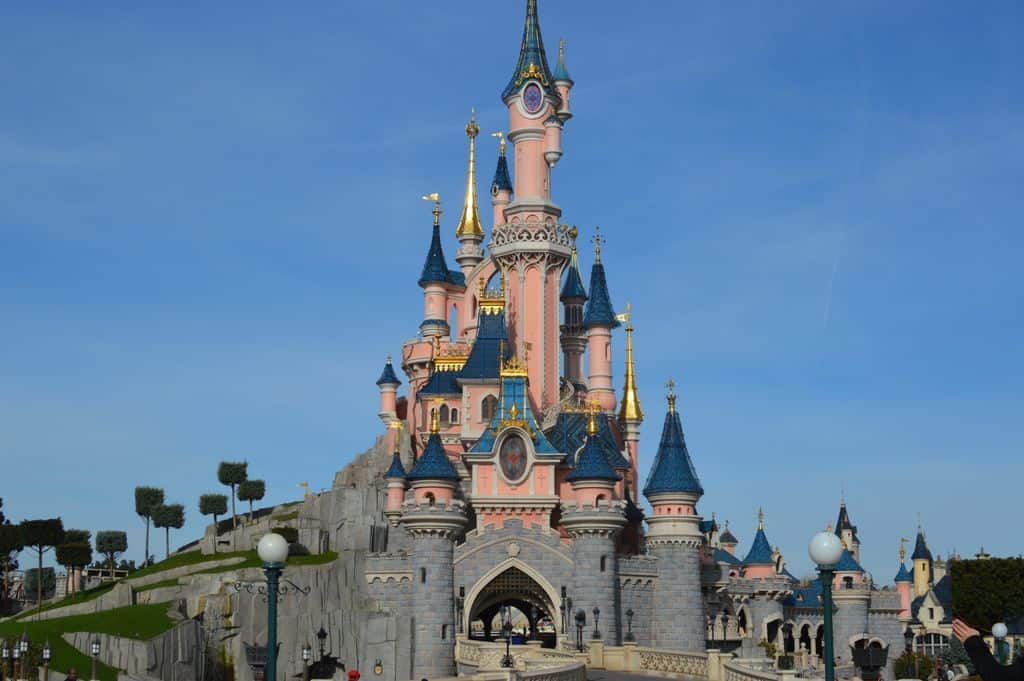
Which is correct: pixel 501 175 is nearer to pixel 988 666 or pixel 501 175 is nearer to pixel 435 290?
pixel 435 290

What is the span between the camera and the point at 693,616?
5884 cm

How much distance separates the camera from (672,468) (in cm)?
6191

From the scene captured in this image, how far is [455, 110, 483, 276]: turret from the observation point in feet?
268

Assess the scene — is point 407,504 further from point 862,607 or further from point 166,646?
point 862,607

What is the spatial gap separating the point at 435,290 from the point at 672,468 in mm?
21773

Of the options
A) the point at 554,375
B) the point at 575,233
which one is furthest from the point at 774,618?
the point at 575,233

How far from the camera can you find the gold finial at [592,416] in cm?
6028

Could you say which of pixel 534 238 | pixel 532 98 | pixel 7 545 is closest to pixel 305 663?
pixel 534 238

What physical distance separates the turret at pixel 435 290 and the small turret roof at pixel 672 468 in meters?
17.9

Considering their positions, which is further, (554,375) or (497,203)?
(497,203)

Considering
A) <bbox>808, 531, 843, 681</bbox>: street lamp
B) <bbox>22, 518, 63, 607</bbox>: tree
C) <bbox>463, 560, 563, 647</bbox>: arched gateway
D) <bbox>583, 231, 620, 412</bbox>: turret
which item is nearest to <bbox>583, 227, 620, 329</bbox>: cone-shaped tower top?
<bbox>583, 231, 620, 412</bbox>: turret

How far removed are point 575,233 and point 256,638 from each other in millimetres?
23805

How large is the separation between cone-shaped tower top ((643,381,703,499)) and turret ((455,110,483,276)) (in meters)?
21.4

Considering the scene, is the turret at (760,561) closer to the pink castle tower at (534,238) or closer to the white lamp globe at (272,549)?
the pink castle tower at (534,238)
